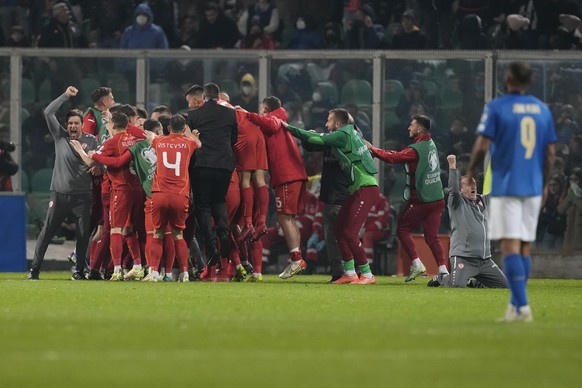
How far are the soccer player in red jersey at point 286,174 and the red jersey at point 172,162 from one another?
1.50m

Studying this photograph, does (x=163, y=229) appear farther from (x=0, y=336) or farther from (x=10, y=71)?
(x=0, y=336)

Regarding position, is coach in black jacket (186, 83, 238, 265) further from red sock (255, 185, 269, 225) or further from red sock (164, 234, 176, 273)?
red sock (255, 185, 269, 225)

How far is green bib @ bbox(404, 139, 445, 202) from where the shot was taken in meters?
18.8

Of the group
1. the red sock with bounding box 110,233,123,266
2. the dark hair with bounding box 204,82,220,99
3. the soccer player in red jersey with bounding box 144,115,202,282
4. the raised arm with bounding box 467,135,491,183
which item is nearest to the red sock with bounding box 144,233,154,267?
the soccer player in red jersey with bounding box 144,115,202,282

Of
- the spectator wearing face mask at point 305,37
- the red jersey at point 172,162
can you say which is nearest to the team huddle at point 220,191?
the red jersey at point 172,162

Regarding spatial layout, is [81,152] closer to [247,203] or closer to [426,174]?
[247,203]

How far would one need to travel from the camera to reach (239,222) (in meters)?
18.7

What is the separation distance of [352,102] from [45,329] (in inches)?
517

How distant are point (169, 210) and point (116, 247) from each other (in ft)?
3.82

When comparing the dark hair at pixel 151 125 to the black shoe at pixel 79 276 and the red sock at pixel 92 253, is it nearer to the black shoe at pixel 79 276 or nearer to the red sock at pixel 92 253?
the red sock at pixel 92 253

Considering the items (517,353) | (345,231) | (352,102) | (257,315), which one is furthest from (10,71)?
(517,353)

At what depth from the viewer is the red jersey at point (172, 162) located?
17.3 metres

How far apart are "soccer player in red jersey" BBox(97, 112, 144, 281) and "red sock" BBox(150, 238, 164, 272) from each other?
661mm

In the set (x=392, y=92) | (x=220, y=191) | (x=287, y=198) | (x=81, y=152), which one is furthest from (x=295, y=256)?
(x=392, y=92)
